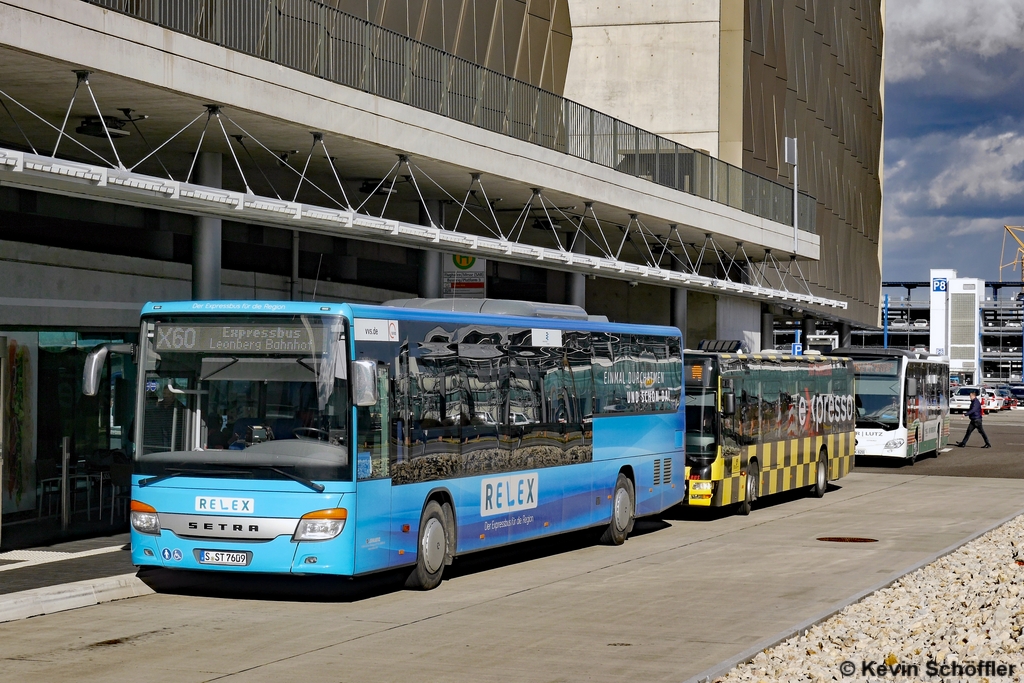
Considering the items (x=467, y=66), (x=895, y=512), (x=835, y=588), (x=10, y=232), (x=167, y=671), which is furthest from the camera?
(x=467, y=66)

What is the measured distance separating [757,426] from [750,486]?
1054 millimetres

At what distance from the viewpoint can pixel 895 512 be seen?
922 inches

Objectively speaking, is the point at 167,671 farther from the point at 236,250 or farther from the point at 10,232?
the point at 236,250

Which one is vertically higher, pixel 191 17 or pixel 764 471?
pixel 191 17

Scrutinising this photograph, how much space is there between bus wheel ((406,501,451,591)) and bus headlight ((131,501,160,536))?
8.51 feet

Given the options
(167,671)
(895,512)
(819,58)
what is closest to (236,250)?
(895,512)

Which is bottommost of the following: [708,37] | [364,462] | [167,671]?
[167,671]

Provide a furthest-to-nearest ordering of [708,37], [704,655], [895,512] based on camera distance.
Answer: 1. [708,37]
2. [895,512]
3. [704,655]

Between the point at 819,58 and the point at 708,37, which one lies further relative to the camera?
the point at 819,58

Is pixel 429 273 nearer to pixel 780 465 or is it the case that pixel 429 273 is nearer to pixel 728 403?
pixel 728 403

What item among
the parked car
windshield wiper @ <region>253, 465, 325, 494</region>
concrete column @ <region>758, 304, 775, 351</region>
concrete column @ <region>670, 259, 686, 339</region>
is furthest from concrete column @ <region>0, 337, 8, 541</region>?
the parked car

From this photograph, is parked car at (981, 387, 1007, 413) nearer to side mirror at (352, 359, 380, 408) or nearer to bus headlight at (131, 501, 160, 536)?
side mirror at (352, 359, 380, 408)

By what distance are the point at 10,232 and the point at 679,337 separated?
32.3 feet

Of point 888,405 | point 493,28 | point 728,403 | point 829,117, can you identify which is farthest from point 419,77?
point 829,117
